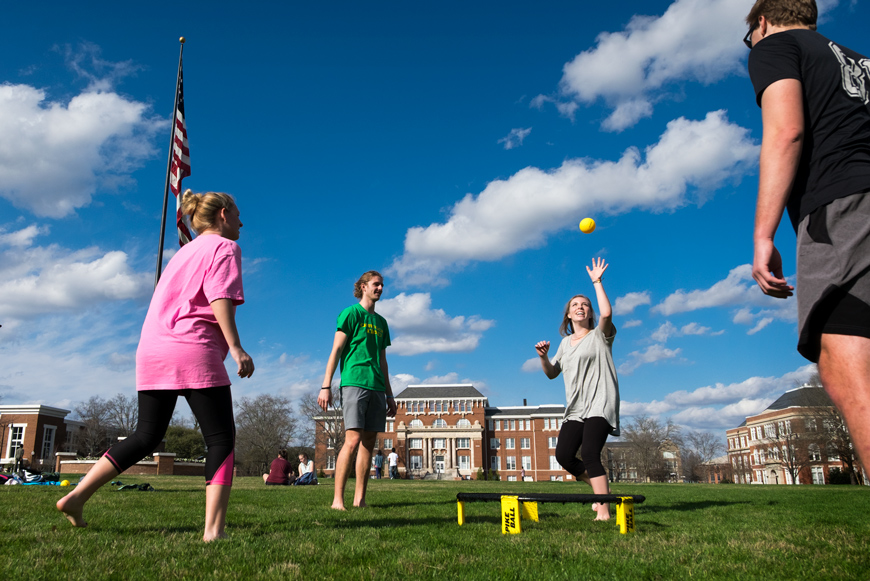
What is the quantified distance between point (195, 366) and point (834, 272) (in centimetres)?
336

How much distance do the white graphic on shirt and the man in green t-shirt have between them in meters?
5.12

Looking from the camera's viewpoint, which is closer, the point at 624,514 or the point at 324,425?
the point at 624,514

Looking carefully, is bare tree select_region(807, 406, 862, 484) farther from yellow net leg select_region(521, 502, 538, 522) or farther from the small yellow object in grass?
yellow net leg select_region(521, 502, 538, 522)

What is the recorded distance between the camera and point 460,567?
9.38 feet

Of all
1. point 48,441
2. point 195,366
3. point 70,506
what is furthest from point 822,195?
point 48,441

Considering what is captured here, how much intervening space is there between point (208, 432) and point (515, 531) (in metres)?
2.33

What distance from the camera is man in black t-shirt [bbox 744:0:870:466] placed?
6.39 ft

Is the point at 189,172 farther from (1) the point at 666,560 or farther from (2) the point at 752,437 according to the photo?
(2) the point at 752,437

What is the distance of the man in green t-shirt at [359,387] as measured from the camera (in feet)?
20.7

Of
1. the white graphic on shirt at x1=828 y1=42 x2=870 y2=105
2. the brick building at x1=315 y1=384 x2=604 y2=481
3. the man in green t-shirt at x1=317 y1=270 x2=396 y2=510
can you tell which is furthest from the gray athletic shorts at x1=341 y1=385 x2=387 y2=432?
the brick building at x1=315 y1=384 x2=604 y2=481

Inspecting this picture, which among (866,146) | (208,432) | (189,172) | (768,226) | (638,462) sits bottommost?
(638,462)

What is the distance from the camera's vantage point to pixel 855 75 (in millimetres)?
2299

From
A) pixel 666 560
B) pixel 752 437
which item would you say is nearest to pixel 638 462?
pixel 752 437

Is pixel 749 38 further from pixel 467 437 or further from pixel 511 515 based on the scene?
pixel 467 437
